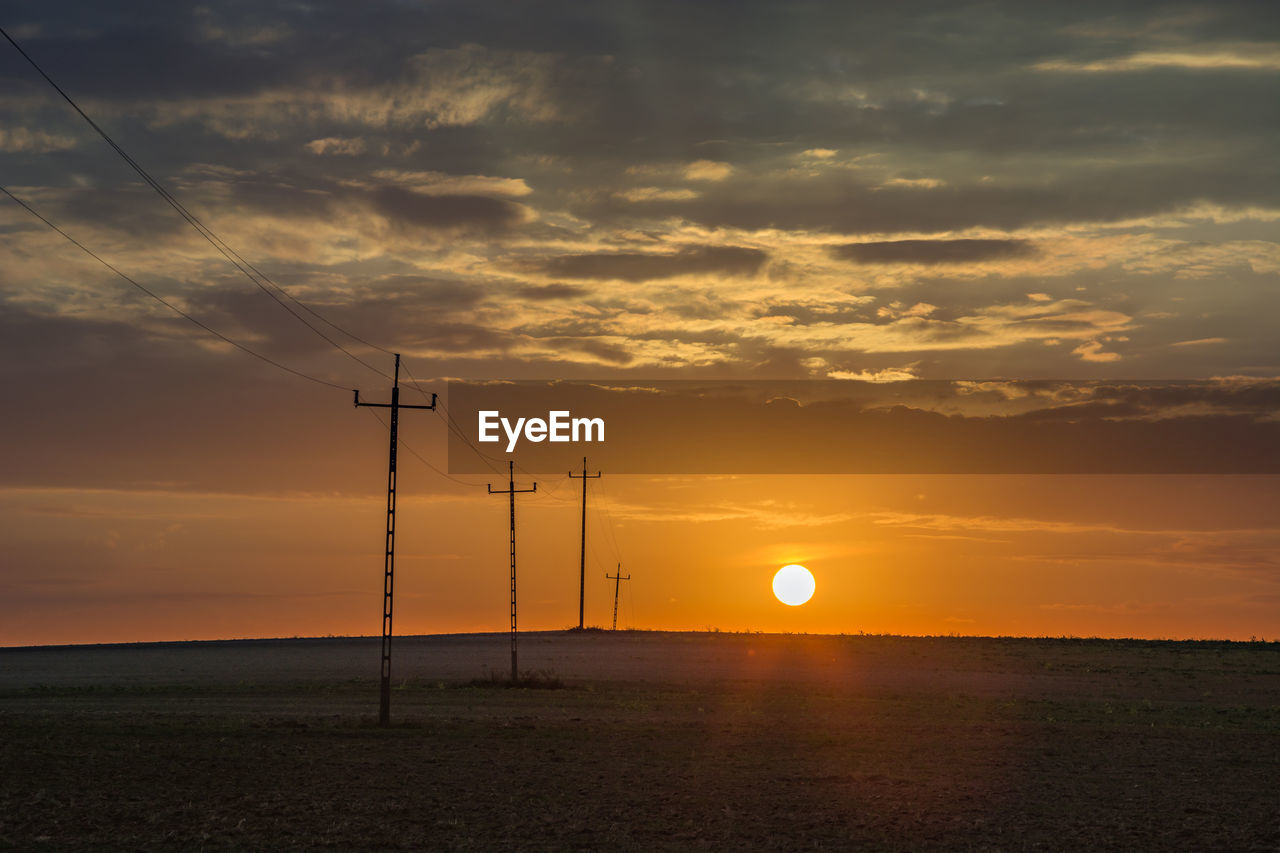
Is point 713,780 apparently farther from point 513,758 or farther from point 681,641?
point 681,641

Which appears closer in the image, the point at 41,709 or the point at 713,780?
the point at 713,780

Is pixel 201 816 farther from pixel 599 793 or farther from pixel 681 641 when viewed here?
pixel 681 641

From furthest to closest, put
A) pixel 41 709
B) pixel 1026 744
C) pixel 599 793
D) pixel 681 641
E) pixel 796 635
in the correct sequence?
pixel 796 635
pixel 681 641
pixel 41 709
pixel 1026 744
pixel 599 793

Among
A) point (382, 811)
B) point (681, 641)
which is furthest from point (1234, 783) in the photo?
point (681, 641)

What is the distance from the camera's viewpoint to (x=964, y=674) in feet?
261

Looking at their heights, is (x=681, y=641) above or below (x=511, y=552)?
below

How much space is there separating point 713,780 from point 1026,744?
13.9 metres

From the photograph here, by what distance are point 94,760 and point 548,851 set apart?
15.6 m

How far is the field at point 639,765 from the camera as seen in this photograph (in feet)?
78.6

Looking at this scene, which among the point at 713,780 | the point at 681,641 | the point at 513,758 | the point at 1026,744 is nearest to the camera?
the point at 713,780

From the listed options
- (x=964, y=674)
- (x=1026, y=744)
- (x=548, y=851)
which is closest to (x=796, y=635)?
(x=964, y=674)

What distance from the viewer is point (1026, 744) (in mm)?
39125

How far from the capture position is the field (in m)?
24.0

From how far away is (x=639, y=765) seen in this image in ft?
108
